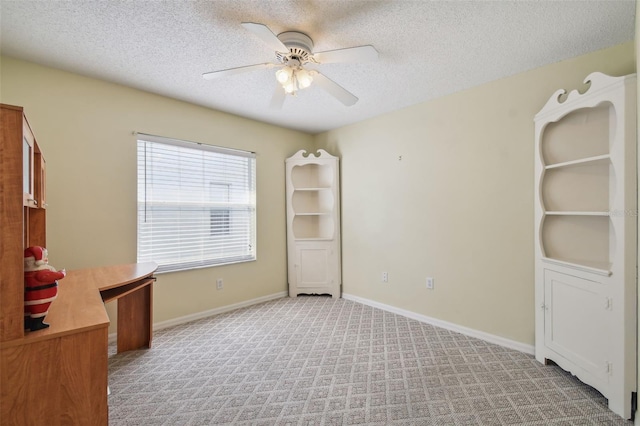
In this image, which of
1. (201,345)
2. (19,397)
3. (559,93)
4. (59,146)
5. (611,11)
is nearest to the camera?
(19,397)

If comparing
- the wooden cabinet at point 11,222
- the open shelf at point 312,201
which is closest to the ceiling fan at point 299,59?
the wooden cabinet at point 11,222

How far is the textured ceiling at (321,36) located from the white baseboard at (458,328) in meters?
2.49

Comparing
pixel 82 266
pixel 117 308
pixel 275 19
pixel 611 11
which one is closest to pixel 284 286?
pixel 117 308

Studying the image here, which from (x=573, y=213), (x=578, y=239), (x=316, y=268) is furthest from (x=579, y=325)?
(x=316, y=268)

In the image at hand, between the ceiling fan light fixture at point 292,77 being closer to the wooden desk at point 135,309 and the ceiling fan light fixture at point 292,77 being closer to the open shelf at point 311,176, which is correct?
the wooden desk at point 135,309

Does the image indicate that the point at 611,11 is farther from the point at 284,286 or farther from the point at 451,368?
the point at 284,286

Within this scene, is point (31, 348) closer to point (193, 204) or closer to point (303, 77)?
point (303, 77)

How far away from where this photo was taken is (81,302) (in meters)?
1.59

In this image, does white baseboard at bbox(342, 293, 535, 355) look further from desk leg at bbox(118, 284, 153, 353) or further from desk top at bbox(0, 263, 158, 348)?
desk top at bbox(0, 263, 158, 348)

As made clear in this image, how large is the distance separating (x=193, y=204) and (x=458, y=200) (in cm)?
302

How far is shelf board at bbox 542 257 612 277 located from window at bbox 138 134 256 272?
10.8ft

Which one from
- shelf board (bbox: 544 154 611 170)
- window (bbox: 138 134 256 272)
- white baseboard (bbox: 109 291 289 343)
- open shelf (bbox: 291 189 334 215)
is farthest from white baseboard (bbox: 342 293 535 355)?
window (bbox: 138 134 256 272)

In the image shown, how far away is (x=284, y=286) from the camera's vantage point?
4.34 m

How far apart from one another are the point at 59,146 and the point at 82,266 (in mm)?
1100
